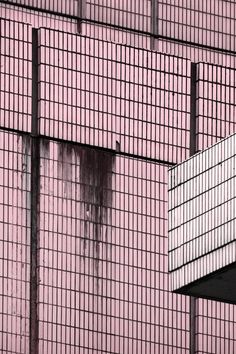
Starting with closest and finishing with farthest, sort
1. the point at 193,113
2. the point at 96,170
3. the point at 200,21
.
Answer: the point at 96,170 < the point at 193,113 < the point at 200,21

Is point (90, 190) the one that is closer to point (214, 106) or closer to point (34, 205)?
point (34, 205)

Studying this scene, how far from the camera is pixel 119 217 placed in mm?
128875

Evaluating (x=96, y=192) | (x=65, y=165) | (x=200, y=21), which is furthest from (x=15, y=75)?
(x=200, y=21)

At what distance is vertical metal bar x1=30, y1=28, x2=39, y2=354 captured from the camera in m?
126

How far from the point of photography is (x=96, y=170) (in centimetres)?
12888

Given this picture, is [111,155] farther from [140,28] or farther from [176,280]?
[176,280]

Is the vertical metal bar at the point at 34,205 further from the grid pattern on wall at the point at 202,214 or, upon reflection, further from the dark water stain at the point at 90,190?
the grid pattern on wall at the point at 202,214

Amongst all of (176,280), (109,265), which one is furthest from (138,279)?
(176,280)

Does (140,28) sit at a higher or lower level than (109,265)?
higher

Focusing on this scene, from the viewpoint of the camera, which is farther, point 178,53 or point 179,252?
point 178,53

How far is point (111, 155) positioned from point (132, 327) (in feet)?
18.4

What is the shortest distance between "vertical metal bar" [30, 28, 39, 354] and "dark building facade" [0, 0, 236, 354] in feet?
0.10

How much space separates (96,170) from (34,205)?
2.65m

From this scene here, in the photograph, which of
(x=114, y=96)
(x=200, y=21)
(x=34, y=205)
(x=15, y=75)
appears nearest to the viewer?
(x=34, y=205)
